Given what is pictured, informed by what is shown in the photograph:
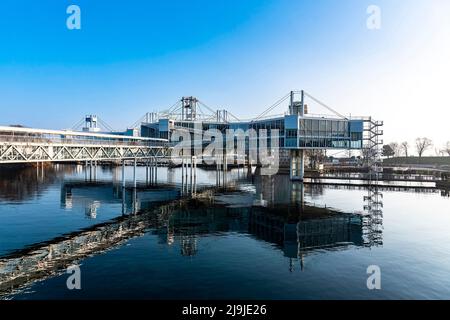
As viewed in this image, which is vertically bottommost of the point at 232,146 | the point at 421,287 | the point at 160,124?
the point at 421,287

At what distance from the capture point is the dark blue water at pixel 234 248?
22.0 m

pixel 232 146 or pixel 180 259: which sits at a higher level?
pixel 232 146

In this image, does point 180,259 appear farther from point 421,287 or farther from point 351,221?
point 351,221

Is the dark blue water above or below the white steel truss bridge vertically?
below

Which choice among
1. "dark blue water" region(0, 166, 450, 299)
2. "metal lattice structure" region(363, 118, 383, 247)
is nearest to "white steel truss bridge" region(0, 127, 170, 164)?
"dark blue water" region(0, 166, 450, 299)

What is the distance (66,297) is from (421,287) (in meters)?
26.9

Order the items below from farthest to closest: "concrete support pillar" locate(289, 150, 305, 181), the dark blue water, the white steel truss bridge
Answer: "concrete support pillar" locate(289, 150, 305, 181) → the white steel truss bridge → the dark blue water

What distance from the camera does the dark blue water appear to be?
72.2ft

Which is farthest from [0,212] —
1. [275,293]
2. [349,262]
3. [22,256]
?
[349,262]

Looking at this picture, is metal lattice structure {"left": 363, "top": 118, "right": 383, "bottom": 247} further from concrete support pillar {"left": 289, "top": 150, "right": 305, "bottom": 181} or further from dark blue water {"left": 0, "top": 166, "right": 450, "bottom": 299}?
concrete support pillar {"left": 289, "top": 150, "right": 305, "bottom": 181}

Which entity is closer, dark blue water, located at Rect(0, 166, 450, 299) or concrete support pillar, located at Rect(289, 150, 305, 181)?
dark blue water, located at Rect(0, 166, 450, 299)
